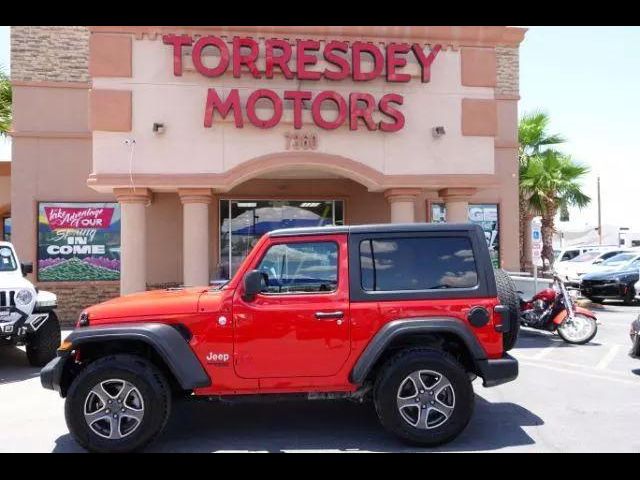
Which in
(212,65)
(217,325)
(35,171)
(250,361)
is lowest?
(250,361)

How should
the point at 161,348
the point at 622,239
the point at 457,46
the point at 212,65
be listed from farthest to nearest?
the point at 622,239 → the point at 457,46 → the point at 212,65 → the point at 161,348

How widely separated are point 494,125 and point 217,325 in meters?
9.21

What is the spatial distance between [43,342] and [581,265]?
63.4ft

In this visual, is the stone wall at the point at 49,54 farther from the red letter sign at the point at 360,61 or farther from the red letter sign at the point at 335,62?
the red letter sign at the point at 360,61

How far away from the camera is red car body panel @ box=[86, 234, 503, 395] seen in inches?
197

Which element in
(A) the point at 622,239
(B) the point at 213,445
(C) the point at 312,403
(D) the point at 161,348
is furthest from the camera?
(A) the point at 622,239

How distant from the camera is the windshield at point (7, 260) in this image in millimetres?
9312

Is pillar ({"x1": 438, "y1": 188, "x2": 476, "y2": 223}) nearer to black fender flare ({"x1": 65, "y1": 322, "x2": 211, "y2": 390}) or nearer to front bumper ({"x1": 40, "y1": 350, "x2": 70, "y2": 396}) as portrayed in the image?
black fender flare ({"x1": 65, "y1": 322, "x2": 211, "y2": 390})

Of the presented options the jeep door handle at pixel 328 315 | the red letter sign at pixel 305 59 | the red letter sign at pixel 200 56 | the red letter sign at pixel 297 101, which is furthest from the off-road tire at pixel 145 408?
the red letter sign at pixel 305 59

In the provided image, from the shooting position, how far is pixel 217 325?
5.02 metres

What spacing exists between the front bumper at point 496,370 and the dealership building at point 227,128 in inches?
284

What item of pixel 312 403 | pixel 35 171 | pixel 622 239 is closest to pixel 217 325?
pixel 312 403

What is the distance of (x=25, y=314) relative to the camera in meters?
8.52
